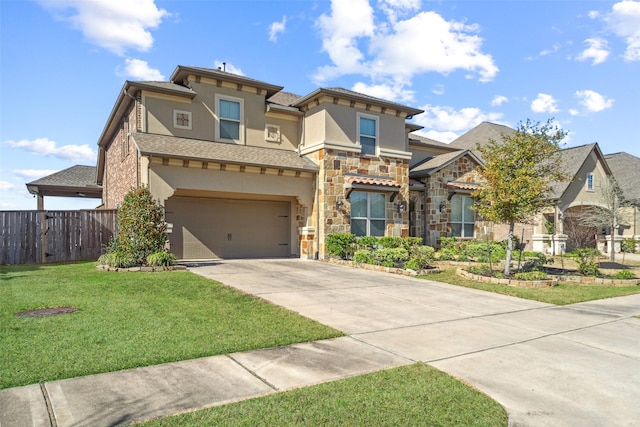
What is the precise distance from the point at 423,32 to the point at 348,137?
4672 mm

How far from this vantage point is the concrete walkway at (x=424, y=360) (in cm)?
A: 342

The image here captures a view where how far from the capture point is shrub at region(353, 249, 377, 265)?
14.0 metres

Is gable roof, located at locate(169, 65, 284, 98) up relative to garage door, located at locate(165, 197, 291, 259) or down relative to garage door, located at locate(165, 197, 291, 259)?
up

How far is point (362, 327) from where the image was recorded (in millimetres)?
6238

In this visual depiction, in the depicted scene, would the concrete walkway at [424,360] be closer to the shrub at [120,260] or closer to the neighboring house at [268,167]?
the shrub at [120,260]

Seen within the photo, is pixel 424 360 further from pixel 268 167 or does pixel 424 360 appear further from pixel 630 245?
pixel 630 245

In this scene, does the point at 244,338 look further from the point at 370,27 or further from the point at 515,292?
the point at 370,27

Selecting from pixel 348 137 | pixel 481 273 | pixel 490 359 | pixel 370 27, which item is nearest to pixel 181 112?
pixel 348 137

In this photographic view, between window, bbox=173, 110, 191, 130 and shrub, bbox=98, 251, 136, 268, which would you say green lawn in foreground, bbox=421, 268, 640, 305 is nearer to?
shrub, bbox=98, 251, 136, 268

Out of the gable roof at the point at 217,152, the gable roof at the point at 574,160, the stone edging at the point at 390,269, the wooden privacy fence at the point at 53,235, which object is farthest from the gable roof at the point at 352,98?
the gable roof at the point at 574,160

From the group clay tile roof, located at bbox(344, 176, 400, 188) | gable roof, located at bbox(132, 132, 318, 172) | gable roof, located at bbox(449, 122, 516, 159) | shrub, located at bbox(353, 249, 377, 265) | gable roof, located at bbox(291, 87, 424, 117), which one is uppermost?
gable roof, located at bbox(449, 122, 516, 159)

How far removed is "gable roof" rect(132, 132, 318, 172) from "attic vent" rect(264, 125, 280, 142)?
0.48m

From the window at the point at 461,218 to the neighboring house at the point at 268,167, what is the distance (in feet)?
0.50

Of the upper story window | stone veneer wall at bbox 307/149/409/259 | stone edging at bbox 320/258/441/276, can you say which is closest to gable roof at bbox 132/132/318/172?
the upper story window
